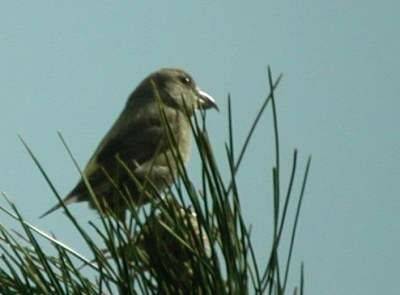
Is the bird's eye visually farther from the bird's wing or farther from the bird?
the bird's wing

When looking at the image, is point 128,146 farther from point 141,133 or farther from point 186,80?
point 186,80

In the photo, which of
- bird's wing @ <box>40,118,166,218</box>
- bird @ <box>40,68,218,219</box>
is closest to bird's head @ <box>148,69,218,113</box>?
Result: bird @ <box>40,68,218,219</box>

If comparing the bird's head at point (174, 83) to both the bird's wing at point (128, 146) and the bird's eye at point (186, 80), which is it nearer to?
the bird's eye at point (186, 80)

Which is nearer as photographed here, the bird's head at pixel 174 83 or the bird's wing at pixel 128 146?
the bird's wing at pixel 128 146

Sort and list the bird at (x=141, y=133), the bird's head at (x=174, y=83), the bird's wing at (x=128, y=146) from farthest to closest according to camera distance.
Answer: the bird's head at (x=174, y=83) → the bird's wing at (x=128, y=146) → the bird at (x=141, y=133)

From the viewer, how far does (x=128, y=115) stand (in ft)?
26.1

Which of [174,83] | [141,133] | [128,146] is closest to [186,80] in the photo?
[174,83]

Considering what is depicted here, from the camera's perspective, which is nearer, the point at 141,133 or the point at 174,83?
the point at 141,133

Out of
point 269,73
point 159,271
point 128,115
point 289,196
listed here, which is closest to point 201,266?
point 159,271

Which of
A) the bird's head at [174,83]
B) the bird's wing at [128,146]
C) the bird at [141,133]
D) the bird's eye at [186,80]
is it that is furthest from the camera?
the bird's eye at [186,80]

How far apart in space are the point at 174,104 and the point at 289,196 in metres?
5.98

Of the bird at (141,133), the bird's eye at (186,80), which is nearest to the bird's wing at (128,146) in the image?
the bird at (141,133)

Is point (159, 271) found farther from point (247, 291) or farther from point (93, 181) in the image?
point (93, 181)

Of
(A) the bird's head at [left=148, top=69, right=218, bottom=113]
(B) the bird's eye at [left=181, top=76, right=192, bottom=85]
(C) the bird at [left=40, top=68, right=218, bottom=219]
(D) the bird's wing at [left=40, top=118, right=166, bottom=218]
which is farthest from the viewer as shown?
(B) the bird's eye at [left=181, top=76, right=192, bottom=85]
